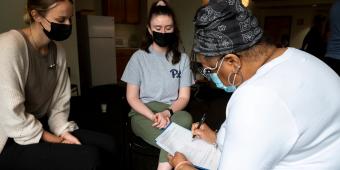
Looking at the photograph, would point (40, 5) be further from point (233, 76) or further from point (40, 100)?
point (233, 76)

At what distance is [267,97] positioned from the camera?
608 millimetres

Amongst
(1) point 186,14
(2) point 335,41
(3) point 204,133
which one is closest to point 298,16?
(1) point 186,14

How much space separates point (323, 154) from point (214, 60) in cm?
37

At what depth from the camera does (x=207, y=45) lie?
77 cm

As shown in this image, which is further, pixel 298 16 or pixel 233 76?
pixel 298 16

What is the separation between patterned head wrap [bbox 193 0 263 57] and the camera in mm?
710

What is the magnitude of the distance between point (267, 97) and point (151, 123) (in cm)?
96

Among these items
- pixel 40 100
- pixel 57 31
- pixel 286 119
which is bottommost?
pixel 40 100

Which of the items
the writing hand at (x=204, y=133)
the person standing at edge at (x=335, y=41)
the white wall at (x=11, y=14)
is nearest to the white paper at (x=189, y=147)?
the writing hand at (x=204, y=133)

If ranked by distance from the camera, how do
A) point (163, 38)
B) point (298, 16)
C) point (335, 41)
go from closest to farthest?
point (163, 38) < point (335, 41) < point (298, 16)

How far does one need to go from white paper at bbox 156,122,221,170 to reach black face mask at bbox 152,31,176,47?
499 mm

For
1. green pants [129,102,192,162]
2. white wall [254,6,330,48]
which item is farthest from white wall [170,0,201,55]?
green pants [129,102,192,162]

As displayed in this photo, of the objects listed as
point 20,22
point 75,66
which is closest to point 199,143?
point 20,22

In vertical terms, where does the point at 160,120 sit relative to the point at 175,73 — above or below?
below
